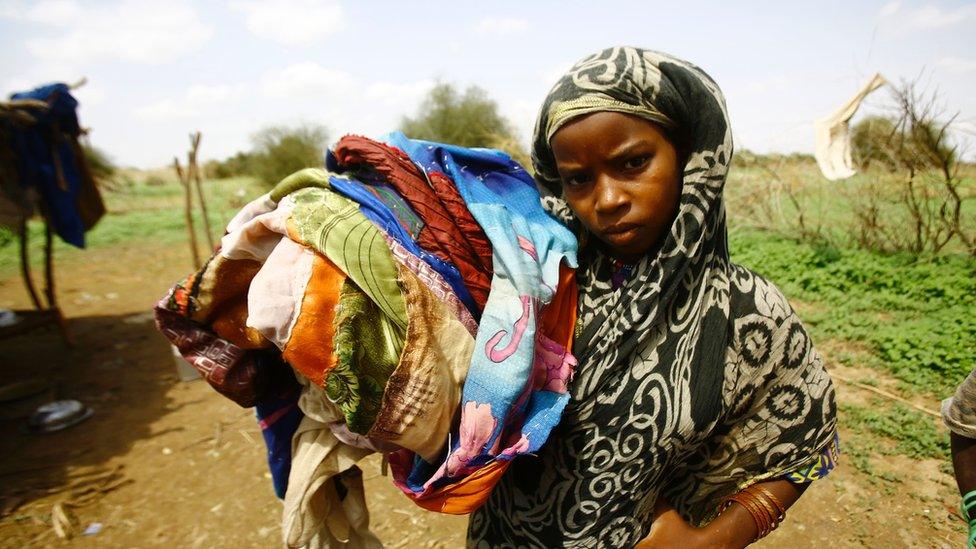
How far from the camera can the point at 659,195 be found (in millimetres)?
1022

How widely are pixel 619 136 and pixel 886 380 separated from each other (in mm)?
4482

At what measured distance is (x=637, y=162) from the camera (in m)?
1.02

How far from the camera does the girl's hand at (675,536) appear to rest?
1227mm

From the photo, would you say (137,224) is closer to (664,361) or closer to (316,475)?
(316,475)

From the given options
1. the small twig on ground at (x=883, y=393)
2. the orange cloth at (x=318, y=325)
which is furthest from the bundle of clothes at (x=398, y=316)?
the small twig on ground at (x=883, y=393)

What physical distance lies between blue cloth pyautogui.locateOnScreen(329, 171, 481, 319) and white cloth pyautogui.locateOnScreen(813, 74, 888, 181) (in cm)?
667

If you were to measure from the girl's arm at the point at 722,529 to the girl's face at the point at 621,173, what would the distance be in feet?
2.54

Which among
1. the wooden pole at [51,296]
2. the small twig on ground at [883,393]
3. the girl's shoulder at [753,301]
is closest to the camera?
the girl's shoulder at [753,301]

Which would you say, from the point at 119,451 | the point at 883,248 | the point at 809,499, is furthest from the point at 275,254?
the point at 883,248

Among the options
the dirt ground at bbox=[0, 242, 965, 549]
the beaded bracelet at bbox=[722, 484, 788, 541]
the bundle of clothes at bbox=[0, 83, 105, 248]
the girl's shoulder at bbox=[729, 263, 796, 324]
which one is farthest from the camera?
the bundle of clothes at bbox=[0, 83, 105, 248]

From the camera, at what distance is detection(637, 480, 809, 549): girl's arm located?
1.23 meters

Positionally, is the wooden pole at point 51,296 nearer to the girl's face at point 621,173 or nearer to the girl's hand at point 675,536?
the girl's face at point 621,173

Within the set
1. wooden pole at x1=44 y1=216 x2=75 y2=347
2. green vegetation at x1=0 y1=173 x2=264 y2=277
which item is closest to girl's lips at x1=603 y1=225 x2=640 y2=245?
wooden pole at x1=44 y1=216 x2=75 y2=347

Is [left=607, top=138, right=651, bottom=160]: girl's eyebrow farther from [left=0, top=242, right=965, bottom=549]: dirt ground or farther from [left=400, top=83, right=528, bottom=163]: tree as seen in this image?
[left=400, top=83, right=528, bottom=163]: tree
